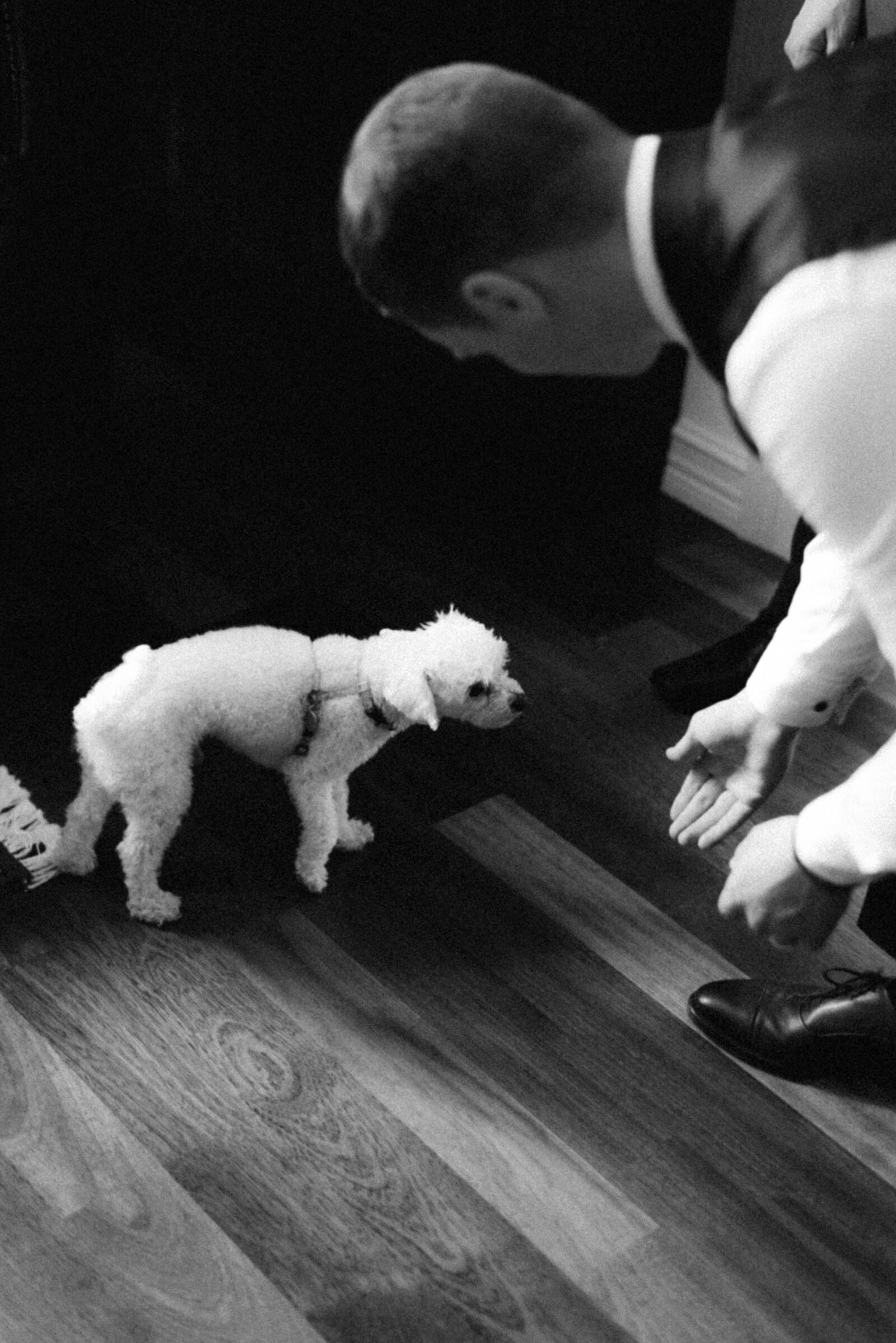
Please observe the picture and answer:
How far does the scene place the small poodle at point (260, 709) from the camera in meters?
1.79

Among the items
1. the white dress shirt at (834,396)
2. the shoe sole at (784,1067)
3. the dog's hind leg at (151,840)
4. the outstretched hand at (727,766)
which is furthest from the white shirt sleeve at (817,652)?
the dog's hind leg at (151,840)

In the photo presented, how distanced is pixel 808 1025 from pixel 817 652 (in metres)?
0.56

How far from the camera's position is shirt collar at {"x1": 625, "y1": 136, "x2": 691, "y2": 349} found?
3.29 ft

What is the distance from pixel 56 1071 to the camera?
1.73 metres

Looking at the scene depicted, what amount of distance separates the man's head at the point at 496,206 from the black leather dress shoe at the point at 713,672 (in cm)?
134

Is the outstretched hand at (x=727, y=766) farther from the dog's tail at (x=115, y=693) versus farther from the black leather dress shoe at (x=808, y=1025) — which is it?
the dog's tail at (x=115, y=693)

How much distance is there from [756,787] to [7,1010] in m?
0.89

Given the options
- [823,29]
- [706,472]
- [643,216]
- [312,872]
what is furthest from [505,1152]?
[706,472]

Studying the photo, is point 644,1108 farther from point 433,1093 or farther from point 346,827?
point 346,827

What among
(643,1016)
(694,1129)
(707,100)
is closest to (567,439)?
(707,100)

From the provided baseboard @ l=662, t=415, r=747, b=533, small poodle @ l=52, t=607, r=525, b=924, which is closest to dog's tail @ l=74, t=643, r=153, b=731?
small poodle @ l=52, t=607, r=525, b=924

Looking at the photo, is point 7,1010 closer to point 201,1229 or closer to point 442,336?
point 201,1229

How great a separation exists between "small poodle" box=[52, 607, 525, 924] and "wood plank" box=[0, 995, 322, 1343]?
0.31 m

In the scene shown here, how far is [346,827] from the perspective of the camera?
2039mm
